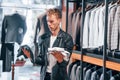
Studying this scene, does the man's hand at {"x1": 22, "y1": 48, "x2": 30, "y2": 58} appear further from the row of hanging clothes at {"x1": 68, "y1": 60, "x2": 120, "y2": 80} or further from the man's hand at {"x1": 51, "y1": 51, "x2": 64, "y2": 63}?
the row of hanging clothes at {"x1": 68, "y1": 60, "x2": 120, "y2": 80}

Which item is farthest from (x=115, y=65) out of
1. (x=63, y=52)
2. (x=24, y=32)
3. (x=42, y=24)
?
(x=24, y=32)

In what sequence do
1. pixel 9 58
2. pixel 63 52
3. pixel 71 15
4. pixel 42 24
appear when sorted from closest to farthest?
pixel 63 52 → pixel 42 24 → pixel 9 58 → pixel 71 15

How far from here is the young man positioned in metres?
2.36

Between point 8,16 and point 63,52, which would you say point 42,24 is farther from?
point 63,52

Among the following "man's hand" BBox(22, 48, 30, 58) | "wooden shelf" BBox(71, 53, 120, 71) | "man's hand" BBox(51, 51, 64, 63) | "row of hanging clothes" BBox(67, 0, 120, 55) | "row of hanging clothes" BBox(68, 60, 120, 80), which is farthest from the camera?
A: "row of hanging clothes" BBox(68, 60, 120, 80)

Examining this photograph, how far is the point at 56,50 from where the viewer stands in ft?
7.72

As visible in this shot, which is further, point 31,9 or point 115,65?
point 31,9

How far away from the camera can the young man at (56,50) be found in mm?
2359

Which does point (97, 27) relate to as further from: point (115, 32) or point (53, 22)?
point (53, 22)

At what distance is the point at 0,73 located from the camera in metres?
3.79

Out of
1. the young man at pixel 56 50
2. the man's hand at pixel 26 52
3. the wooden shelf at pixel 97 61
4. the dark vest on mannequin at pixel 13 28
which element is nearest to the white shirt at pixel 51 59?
the young man at pixel 56 50

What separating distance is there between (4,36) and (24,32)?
0.93 feet

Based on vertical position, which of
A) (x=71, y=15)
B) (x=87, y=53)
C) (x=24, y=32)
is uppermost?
(x=71, y=15)

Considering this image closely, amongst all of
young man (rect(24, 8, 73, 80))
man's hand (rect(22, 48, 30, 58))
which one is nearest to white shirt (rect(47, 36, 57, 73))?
young man (rect(24, 8, 73, 80))
